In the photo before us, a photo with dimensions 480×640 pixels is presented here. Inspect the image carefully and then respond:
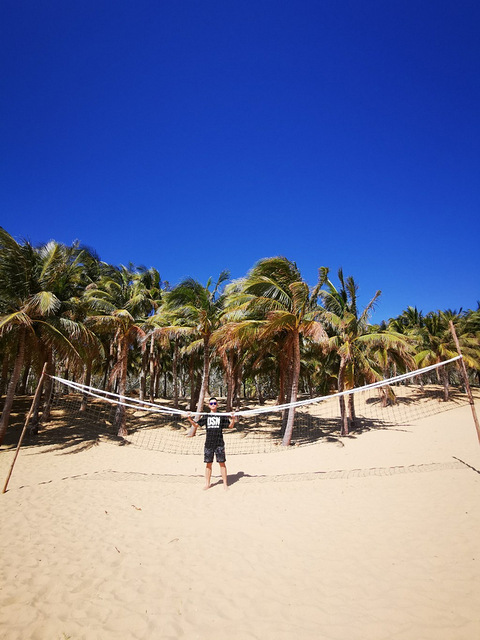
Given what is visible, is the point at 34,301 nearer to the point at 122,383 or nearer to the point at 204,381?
the point at 122,383

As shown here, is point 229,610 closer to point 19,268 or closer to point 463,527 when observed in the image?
point 463,527

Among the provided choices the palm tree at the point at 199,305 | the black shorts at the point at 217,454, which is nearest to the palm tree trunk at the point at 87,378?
the palm tree at the point at 199,305

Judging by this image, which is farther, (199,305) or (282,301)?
(199,305)

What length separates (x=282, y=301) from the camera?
10.5 meters

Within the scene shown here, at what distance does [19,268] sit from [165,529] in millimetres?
8856

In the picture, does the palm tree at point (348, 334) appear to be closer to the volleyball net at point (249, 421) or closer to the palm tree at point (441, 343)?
the volleyball net at point (249, 421)

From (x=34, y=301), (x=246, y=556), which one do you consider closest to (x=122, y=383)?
(x=34, y=301)

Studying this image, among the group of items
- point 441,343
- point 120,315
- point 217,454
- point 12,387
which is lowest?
point 217,454

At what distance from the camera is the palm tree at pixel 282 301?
9875 mm

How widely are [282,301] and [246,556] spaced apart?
792cm

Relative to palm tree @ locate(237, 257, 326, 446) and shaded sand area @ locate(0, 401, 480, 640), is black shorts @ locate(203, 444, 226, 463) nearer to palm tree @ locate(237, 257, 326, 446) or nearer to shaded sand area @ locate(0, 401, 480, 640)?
shaded sand area @ locate(0, 401, 480, 640)

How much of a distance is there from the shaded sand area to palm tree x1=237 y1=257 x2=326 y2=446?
173 inches

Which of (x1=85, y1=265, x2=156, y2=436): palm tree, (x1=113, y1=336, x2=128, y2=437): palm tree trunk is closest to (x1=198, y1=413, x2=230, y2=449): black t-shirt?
(x1=85, y1=265, x2=156, y2=436): palm tree

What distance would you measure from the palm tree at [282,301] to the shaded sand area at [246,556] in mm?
4405
